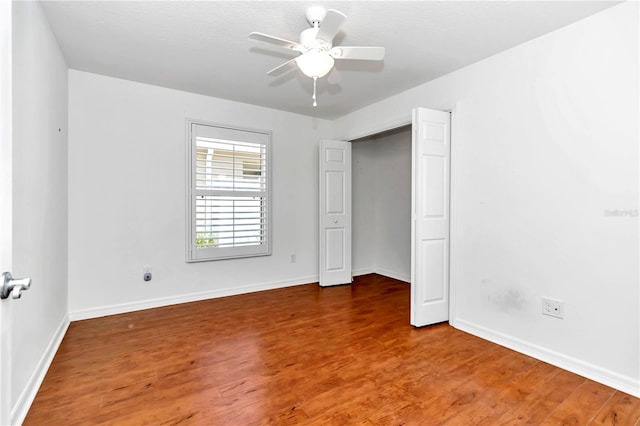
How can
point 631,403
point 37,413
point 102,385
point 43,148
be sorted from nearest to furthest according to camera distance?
point 37,413
point 631,403
point 102,385
point 43,148

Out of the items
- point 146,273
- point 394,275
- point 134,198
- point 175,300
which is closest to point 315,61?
point 134,198

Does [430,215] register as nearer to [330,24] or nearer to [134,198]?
[330,24]

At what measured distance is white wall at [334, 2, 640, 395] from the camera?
6.94 feet

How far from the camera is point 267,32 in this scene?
246cm

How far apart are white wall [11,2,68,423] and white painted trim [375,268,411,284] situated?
4179 millimetres

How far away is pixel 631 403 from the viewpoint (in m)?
1.94

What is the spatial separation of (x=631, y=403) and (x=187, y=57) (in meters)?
4.10

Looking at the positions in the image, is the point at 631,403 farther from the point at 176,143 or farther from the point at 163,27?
the point at 176,143

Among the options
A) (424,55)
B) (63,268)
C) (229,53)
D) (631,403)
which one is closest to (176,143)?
(229,53)

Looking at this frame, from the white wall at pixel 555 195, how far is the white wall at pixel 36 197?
10.7 feet

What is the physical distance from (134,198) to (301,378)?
2671mm

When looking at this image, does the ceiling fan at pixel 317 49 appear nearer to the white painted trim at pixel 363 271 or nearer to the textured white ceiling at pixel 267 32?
the textured white ceiling at pixel 267 32

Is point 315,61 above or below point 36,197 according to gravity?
above

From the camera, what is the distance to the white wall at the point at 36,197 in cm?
179
